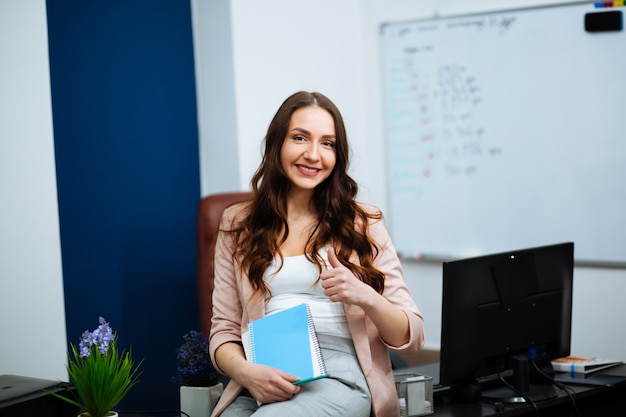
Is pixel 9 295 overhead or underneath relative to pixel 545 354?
overhead

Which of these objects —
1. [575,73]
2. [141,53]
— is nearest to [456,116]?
[575,73]

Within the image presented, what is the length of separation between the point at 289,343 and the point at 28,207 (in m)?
1.15

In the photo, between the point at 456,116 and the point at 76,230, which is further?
the point at 456,116

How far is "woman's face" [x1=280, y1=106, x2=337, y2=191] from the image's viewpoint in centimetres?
218

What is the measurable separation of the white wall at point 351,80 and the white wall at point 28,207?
42.6 inches

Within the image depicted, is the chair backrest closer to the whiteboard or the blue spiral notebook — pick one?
the blue spiral notebook

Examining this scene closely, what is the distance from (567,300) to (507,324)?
281mm

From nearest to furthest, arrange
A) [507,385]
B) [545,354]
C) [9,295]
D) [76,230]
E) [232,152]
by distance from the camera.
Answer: [507,385], [545,354], [9,295], [76,230], [232,152]

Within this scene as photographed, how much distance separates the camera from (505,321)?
2201mm

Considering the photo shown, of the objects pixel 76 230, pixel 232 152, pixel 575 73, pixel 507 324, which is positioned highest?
pixel 575 73

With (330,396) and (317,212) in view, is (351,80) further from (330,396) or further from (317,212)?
(330,396)

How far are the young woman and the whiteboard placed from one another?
1490 millimetres

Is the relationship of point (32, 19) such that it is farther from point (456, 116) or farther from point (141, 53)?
point (456, 116)

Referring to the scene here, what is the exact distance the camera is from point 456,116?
3721mm
